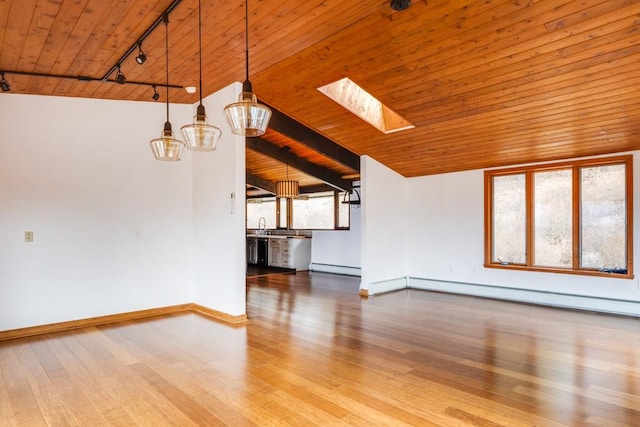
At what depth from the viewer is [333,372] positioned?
10.6 feet

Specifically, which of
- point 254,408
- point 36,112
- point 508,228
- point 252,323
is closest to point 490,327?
point 508,228

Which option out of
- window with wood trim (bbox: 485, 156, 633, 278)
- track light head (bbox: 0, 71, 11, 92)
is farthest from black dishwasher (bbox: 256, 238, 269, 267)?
track light head (bbox: 0, 71, 11, 92)

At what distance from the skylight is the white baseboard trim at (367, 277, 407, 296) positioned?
9.02ft

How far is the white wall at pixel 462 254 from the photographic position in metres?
5.57

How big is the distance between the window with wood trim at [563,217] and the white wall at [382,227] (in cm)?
161

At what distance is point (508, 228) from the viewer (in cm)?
643

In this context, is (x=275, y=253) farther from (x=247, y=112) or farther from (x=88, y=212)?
(x=247, y=112)

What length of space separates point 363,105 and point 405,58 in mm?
1577

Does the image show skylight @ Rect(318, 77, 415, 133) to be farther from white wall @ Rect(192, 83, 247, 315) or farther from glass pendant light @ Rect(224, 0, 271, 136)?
glass pendant light @ Rect(224, 0, 271, 136)

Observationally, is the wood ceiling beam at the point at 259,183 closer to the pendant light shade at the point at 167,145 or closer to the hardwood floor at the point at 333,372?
the hardwood floor at the point at 333,372

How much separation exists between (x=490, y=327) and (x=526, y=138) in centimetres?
257

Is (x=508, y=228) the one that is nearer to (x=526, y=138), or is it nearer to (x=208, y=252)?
(x=526, y=138)

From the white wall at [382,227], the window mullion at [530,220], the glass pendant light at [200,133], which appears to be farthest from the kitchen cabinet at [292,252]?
the glass pendant light at [200,133]

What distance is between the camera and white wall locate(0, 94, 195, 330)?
4227mm
